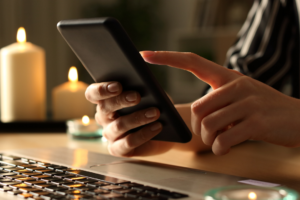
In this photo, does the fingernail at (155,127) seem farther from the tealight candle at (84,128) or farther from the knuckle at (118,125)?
the tealight candle at (84,128)

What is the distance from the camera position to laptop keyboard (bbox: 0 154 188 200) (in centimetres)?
33

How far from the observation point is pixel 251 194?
28 cm

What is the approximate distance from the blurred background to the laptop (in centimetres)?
189

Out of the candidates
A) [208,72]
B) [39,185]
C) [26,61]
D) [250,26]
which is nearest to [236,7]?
[250,26]

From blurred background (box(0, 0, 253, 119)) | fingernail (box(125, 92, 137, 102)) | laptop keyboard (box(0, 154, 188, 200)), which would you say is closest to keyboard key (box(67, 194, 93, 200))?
laptop keyboard (box(0, 154, 188, 200))

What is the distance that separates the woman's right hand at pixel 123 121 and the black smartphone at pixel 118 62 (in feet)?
0.04

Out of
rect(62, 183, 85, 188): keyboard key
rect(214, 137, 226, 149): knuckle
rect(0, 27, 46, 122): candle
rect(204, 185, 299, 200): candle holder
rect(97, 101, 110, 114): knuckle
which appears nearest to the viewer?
rect(204, 185, 299, 200): candle holder

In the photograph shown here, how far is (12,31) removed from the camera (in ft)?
7.46

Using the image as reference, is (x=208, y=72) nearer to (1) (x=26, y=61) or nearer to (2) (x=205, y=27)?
(1) (x=26, y=61)

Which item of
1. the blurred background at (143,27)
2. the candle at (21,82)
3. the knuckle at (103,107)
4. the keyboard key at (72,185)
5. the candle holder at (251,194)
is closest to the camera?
the candle holder at (251,194)

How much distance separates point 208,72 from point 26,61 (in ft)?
2.52

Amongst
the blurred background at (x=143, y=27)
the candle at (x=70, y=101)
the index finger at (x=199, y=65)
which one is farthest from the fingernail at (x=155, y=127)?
the blurred background at (x=143, y=27)

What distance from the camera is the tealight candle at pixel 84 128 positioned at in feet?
3.13

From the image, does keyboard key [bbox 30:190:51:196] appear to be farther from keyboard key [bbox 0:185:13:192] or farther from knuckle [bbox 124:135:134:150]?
knuckle [bbox 124:135:134:150]
